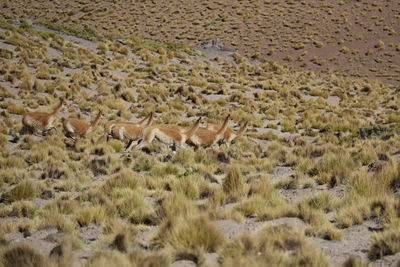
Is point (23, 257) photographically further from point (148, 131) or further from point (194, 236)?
point (148, 131)

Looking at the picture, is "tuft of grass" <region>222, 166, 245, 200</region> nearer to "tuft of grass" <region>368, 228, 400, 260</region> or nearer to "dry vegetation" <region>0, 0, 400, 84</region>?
"tuft of grass" <region>368, 228, 400, 260</region>

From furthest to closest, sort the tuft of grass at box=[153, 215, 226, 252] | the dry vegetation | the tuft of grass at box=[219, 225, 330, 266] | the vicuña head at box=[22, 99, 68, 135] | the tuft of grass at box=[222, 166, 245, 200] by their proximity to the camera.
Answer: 1. the dry vegetation
2. the vicuña head at box=[22, 99, 68, 135]
3. the tuft of grass at box=[222, 166, 245, 200]
4. the tuft of grass at box=[153, 215, 226, 252]
5. the tuft of grass at box=[219, 225, 330, 266]

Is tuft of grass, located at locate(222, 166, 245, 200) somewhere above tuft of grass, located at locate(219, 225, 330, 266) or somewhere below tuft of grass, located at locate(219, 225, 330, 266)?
below

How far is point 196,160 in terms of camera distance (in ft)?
29.2

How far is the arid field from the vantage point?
11.8 ft

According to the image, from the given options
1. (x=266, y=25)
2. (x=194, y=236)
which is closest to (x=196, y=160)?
(x=194, y=236)

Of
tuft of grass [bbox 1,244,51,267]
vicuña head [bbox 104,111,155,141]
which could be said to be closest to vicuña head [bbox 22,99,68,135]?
vicuña head [bbox 104,111,155,141]

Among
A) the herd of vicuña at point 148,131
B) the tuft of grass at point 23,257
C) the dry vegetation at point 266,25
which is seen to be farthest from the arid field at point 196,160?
the dry vegetation at point 266,25

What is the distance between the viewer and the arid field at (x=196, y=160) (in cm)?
360

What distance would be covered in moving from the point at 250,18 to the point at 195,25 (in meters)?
7.75

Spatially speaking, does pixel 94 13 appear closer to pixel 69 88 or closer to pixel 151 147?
pixel 69 88

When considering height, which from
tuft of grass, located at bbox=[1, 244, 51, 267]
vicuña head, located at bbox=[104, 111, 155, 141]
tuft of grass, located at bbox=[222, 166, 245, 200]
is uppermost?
tuft of grass, located at bbox=[1, 244, 51, 267]

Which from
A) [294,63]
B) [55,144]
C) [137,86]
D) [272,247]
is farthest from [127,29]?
[272,247]

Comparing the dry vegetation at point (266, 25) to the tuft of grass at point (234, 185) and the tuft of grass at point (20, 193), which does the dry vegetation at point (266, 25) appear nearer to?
the tuft of grass at point (20, 193)
